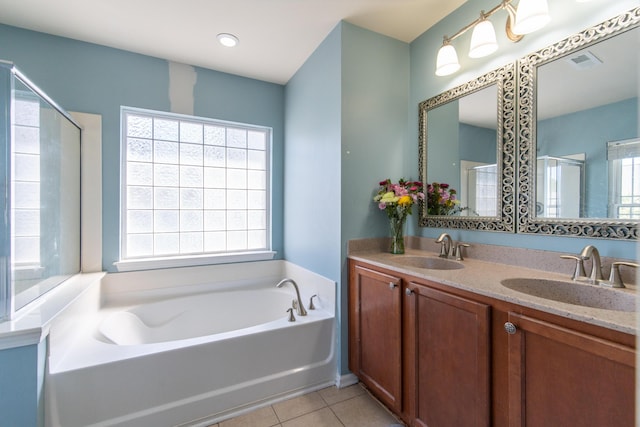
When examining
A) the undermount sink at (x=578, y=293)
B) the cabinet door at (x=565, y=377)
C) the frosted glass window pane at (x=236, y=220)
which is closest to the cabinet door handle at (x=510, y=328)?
the cabinet door at (x=565, y=377)

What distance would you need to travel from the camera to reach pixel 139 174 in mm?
2371

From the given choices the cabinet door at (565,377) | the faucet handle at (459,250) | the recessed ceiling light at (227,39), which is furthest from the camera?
the recessed ceiling light at (227,39)

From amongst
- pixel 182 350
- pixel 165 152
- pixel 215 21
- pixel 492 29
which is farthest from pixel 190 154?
pixel 492 29

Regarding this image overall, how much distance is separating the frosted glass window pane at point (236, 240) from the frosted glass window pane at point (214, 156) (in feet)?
2.30

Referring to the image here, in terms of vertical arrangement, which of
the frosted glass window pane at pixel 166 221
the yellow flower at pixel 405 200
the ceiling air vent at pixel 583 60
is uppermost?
the ceiling air vent at pixel 583 60

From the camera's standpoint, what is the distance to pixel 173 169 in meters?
2.51

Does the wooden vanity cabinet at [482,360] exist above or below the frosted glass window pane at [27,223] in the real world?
below

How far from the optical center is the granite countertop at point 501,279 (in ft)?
2.56

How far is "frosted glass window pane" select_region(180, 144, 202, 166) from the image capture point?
8.34ft

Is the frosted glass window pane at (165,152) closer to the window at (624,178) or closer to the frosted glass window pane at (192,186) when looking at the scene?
the frosted glass window pane at (192,186)

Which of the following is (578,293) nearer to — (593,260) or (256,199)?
(593,260)

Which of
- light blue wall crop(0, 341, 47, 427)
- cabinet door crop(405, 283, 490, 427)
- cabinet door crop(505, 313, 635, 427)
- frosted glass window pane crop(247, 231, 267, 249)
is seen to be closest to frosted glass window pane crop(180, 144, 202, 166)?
frosted glass window pane crop(247, 231, 267, 249)

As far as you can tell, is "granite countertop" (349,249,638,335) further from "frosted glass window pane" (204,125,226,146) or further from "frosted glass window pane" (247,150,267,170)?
"frosted glass window pane" (204,125,226,146)

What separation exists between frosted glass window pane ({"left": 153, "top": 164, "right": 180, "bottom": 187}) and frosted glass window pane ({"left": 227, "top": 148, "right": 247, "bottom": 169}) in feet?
1.59
